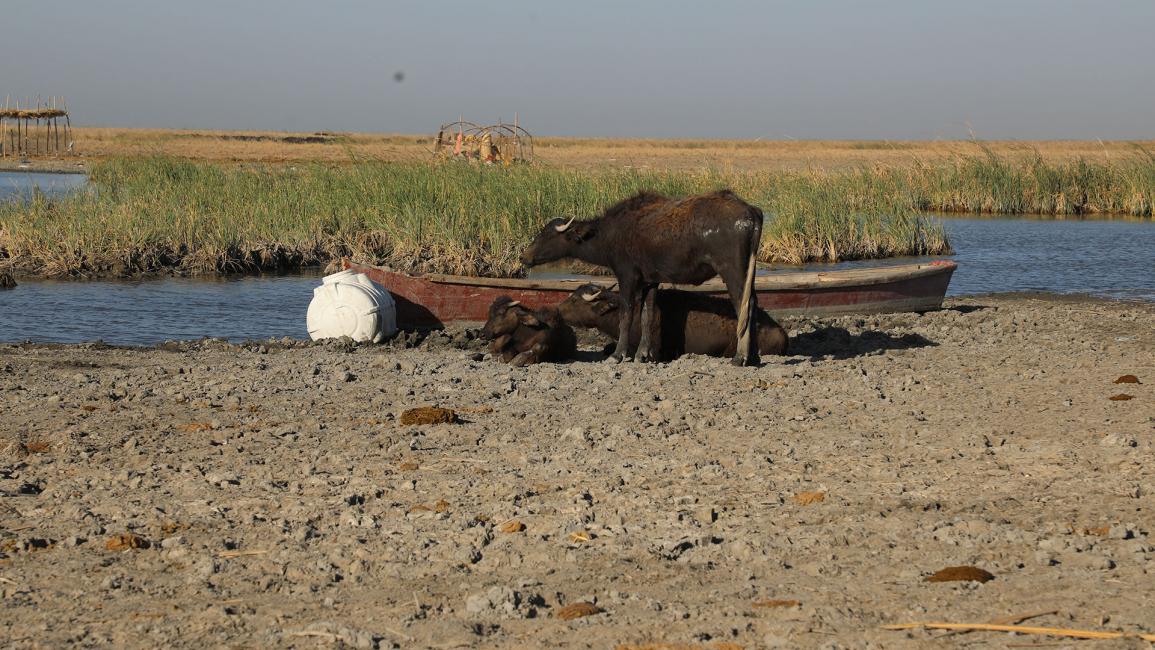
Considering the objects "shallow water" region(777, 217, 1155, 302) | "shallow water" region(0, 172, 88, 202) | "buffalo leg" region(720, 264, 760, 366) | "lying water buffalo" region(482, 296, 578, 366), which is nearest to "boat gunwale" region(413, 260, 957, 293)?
"lying water buffalo" region(482, 296, 578, 366)

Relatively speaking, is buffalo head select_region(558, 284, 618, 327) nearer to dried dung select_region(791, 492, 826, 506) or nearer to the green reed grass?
dried dung select_region(791, 492, 826, 506)

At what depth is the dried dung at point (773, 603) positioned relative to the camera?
15.4 ft

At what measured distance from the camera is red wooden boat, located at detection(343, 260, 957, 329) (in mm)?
13352

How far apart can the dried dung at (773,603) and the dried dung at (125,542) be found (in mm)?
2800

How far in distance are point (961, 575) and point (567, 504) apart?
201 centimetres

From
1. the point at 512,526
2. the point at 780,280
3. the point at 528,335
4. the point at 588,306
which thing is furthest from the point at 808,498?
the point at 780,280

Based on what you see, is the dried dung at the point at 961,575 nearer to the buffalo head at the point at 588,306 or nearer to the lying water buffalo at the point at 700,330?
the lying water buffalo at the point at 700,330

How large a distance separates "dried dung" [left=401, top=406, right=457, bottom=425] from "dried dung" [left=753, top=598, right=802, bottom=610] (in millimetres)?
3829

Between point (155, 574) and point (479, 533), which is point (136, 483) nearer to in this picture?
point (155, 574)

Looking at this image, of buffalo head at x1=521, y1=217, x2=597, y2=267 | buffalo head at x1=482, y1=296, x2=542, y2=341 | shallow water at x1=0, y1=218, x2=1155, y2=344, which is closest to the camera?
buffalo head at x1=482, y1=296, x2=542, y2=341

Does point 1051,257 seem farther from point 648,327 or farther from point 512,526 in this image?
point 512,526

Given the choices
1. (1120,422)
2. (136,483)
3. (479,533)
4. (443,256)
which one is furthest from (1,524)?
(443,256)

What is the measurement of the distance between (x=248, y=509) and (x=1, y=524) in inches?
45.1

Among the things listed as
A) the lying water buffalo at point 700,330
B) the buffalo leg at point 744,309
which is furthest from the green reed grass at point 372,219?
the buffalo leg at point 744,309
